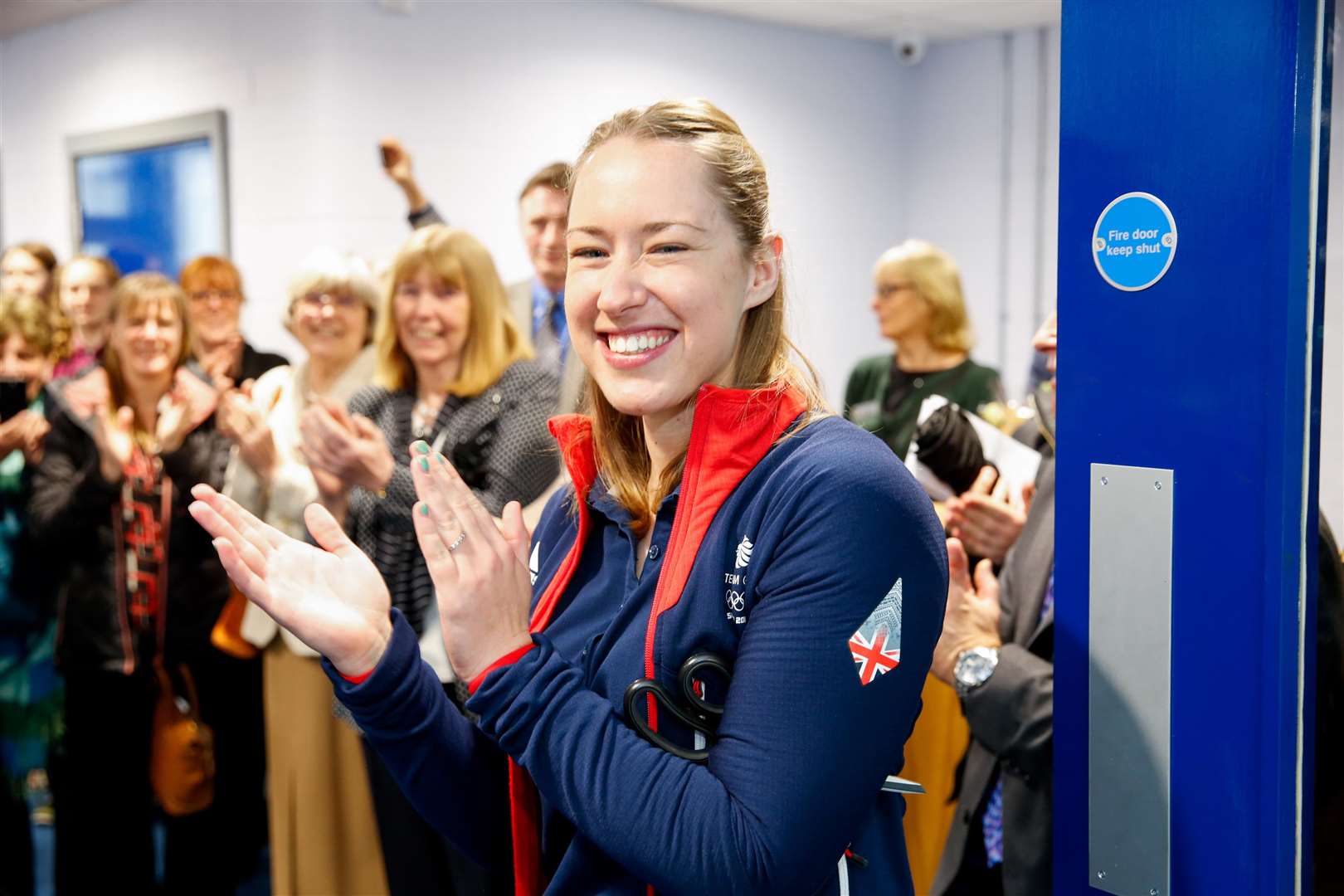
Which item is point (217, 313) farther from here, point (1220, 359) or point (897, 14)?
point (897, 14)

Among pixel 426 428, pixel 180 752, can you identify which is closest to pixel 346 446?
pixel 426 428

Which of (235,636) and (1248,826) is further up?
(1248,826)

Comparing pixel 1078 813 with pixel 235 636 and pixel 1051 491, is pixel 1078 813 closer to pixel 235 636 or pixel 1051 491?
pixel 1051 491

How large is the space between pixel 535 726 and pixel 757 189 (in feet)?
1.82

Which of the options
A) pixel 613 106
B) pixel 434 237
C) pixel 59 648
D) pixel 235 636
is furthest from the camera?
pixel 613 106

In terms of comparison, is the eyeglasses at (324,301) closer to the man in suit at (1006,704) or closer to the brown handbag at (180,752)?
the brown handbag at (180,752)

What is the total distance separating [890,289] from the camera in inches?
165

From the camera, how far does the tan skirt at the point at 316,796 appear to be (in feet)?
9.11

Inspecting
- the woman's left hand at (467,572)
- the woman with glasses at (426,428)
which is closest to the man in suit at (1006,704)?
the woman's left hand at (467,572)

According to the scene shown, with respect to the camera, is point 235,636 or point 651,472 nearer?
point 651,472

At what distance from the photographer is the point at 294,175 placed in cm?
522

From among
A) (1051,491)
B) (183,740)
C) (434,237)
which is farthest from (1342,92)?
(183,740)

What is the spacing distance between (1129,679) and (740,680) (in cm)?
42

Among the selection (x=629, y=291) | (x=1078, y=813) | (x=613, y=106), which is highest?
(x=613, y=106)
